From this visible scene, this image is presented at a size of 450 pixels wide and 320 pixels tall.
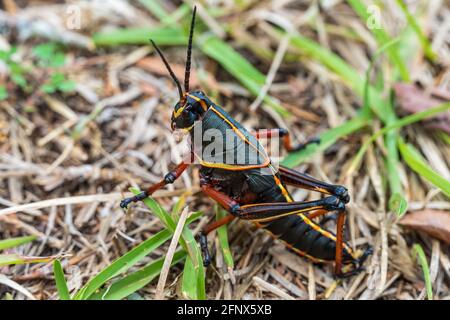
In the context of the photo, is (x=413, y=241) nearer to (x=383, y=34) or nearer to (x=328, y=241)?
(x=328, y=241)

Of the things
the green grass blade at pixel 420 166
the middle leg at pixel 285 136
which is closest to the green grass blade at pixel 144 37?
the middle leg at pixel 285 136

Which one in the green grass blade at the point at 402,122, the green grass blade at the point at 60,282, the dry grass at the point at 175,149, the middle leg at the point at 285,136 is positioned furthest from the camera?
the green grass blade at the point at 402,122

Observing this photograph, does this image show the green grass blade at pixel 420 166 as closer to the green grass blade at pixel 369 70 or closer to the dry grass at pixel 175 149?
the dry grass at pixel 175 149

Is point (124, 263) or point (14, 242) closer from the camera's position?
point (124, 263)

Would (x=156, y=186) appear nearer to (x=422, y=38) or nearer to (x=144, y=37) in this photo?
(x=144, y=37)

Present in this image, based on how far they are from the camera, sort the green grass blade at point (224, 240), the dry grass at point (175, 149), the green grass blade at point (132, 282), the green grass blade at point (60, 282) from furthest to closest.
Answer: the dry grass at point (175, 149), the green grass blade at point (224, 240), the green grass blade at point (132, 282), the green grass blade at point (60, 282)

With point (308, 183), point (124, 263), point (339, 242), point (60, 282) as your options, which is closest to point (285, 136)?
point (308, 183)
